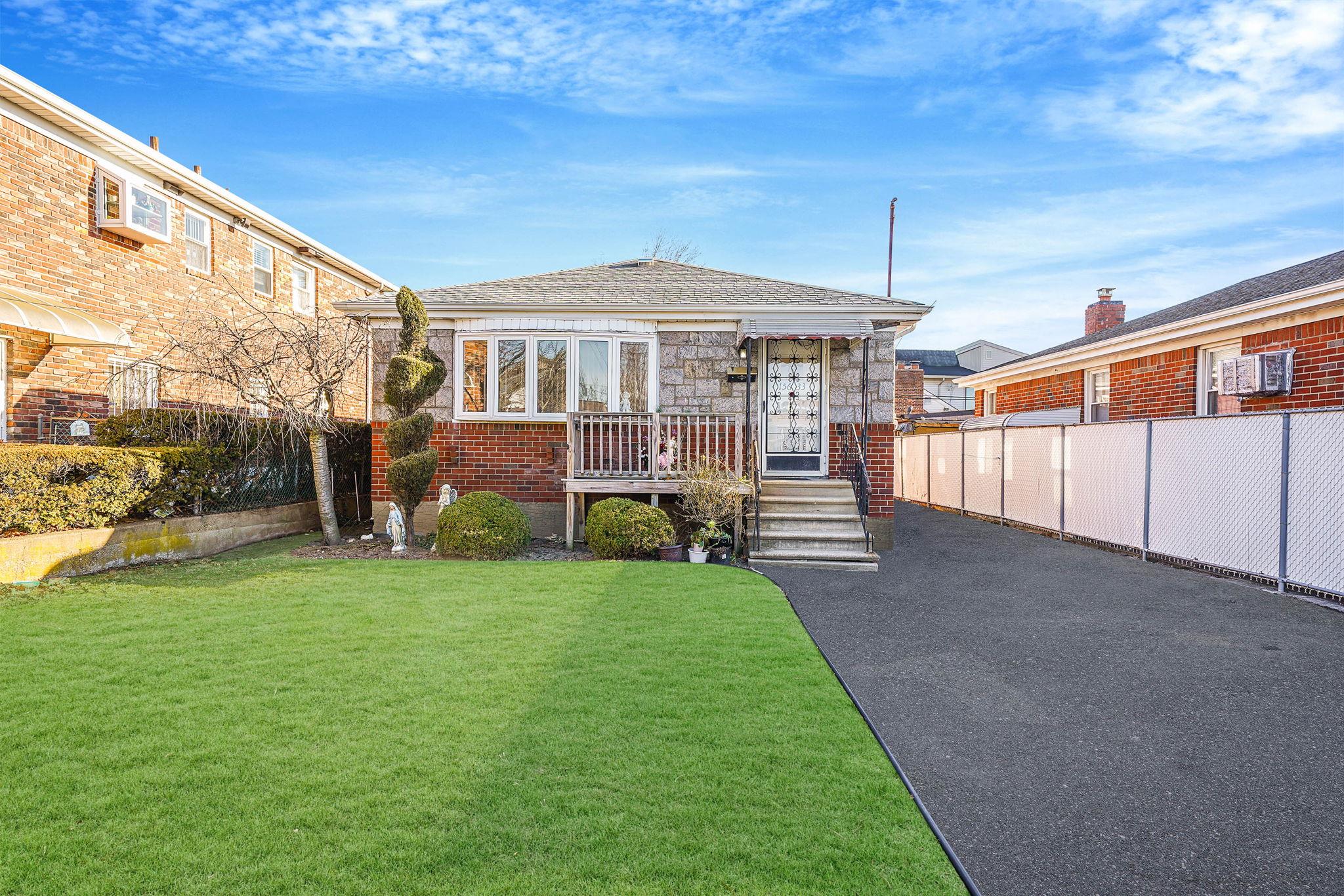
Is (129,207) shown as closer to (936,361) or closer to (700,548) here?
(700,548)

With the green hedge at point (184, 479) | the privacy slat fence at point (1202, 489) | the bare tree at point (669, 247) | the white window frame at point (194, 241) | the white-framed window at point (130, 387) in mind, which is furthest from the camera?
the bare tree at point (669, 247)

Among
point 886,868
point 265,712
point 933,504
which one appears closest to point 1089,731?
point 886,868

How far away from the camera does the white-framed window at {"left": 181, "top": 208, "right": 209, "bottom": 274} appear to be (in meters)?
13.4

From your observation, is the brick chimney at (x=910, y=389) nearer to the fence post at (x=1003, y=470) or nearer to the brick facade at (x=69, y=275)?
the fence post at (x=1003, y=470)

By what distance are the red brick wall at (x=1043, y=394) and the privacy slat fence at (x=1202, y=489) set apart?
13.8 ft

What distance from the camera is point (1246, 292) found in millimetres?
12258

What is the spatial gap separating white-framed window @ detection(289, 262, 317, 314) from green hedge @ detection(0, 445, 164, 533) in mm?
9054

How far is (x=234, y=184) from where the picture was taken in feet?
50.4

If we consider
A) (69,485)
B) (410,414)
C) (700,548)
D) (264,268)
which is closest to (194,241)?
(264,268)

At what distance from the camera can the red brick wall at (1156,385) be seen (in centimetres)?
1280

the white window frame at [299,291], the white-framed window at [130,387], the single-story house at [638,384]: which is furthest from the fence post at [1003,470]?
the white window frame at [299,291]

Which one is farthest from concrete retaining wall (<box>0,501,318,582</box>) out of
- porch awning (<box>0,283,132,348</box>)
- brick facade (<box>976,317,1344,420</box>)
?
brick facade (<box>976,317,1344,420</box>)

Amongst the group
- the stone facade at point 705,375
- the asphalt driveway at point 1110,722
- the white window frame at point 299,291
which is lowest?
the asphalt driveway at point 1110,722

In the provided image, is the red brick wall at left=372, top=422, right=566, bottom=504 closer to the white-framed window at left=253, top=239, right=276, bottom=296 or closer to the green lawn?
the green lawn
